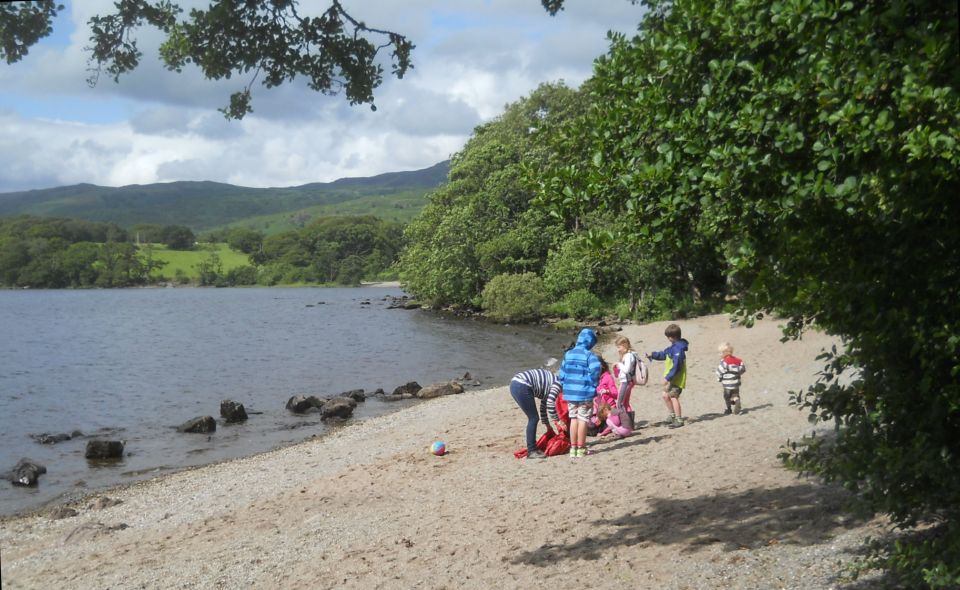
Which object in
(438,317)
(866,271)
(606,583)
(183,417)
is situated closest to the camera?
(866,271)

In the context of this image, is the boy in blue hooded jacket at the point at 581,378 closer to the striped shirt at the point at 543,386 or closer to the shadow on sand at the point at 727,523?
the striped shirt at the point at 543,386

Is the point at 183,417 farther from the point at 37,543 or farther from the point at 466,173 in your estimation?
the point at 466,173

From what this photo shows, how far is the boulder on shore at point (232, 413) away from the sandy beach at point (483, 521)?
21.8ft

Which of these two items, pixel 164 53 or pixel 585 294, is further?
pixel 585 294

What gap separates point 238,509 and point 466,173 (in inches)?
2170

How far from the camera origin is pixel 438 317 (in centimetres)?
6519

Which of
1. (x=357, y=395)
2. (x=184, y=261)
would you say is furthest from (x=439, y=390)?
(x=184, y=261)

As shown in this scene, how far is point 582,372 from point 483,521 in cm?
317

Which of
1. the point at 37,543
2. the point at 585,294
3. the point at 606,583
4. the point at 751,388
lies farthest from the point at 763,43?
the point at 585,294

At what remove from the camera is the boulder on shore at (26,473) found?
17.0 metres

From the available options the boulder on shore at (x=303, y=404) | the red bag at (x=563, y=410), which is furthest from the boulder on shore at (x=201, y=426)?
the red bag at (x=563, y=410)

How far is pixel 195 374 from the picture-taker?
36.8 m

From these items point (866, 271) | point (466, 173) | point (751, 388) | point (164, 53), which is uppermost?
point (466, 173)

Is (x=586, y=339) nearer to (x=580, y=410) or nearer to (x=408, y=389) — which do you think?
(x=580, y=410)
